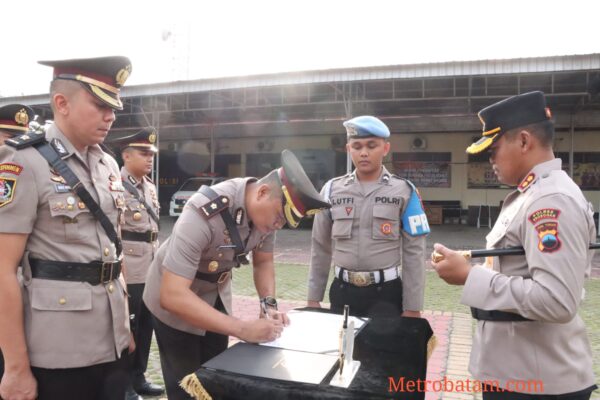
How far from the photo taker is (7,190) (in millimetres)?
1650

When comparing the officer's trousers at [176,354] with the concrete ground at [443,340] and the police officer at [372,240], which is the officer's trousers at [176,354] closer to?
the police officer at [372,240]

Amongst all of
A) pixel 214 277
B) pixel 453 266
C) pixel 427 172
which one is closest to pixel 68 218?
pixel 214 277

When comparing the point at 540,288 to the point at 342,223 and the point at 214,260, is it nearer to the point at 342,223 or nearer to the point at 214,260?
the point at 214,260

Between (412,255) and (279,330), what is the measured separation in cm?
134

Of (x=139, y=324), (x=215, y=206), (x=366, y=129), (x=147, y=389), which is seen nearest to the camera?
(x=215, y=206)

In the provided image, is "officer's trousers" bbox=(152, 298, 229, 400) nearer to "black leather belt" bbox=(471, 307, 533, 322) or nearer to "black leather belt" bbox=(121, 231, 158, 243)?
"black leather belt" bbox=(471, 307, 533, 322)

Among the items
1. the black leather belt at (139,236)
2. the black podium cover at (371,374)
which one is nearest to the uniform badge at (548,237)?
the black podium cover at (371,374)

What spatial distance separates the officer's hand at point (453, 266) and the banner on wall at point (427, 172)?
1596cm

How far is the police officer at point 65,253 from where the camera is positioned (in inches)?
64.8

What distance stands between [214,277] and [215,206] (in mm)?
380

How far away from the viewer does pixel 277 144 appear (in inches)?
755

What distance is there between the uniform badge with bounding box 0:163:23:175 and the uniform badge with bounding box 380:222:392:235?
2.04m

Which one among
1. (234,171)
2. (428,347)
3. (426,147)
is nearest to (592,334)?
(428,347)

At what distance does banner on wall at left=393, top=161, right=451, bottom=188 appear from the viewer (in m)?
17.3
